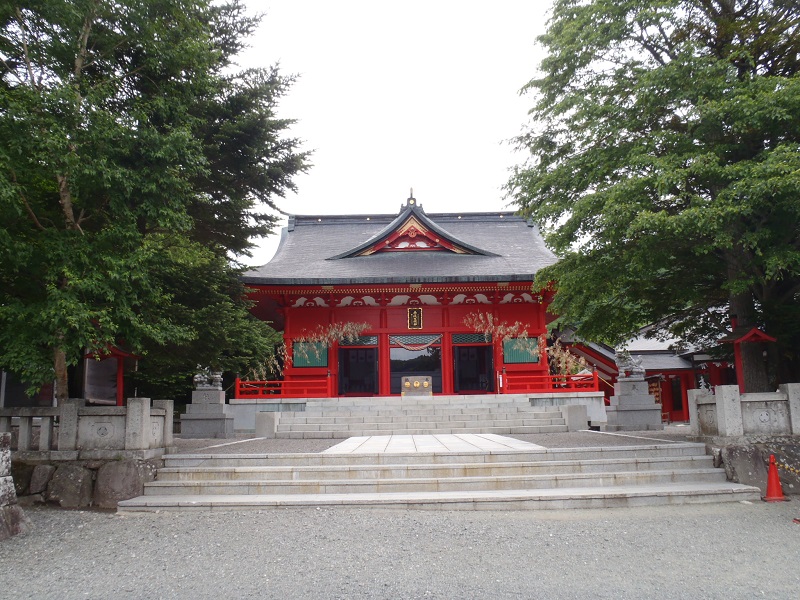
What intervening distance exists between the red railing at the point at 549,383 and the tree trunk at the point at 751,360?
6.20 metres

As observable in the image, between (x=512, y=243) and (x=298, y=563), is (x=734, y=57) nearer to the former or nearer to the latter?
(x=298, y=563)

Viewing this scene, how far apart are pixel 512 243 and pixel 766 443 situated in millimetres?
15807

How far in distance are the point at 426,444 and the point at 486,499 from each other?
3275 millimetres

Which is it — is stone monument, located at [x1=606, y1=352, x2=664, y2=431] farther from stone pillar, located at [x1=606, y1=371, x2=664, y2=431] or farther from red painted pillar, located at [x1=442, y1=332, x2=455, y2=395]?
red painted pillar, located at [x1=442, y1=332, x2=455, y2=395]

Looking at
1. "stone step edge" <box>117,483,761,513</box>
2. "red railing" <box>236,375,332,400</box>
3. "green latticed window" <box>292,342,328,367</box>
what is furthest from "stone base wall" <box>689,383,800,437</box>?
"green latticed window" <box>292,342,328,367</box>

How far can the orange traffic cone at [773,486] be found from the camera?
705 centimetres

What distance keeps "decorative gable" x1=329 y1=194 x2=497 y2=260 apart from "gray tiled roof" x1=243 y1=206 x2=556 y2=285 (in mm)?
190

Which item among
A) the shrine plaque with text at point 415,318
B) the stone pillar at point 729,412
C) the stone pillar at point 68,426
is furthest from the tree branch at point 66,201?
the shrine plaque with text at point 415,318

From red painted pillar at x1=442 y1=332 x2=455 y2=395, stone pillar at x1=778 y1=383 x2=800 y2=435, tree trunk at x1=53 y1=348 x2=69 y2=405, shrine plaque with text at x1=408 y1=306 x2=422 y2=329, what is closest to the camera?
tree trunk at x1=53 y1=348 x2=69 y2=405

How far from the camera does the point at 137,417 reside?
7559mm

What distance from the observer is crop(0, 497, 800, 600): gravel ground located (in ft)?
14.4

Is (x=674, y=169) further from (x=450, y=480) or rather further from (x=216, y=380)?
(x=216, y=380)

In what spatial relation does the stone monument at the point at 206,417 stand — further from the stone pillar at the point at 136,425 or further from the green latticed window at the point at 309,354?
the stone pillar at the point at 136,425

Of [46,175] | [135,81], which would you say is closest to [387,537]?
[46,175]
